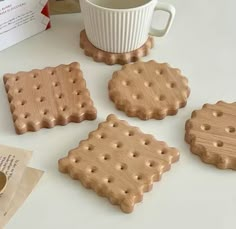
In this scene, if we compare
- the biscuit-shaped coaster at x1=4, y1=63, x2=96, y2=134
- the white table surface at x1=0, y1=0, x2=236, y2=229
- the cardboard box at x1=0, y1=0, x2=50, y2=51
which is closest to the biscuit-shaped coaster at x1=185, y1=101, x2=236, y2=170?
the white table surface at x1=0, y1=0, x2=236, y2=229

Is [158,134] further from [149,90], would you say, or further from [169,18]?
[169,18]

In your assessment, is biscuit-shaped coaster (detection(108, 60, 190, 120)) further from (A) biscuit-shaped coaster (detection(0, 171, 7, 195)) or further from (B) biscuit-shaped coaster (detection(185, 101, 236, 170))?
(A) biscuit-shaped coaster (detection(0, 171, 7, 195))

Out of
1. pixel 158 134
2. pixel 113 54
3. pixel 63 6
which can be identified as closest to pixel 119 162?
pixel 158 134

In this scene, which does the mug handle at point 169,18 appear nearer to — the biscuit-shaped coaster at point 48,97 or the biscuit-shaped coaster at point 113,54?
the biscuit-shaped coaster at point 113,54

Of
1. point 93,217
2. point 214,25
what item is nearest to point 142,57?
point 214,25

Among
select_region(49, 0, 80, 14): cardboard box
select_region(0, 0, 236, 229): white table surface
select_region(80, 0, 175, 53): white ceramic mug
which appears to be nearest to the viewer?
select_region(0, 0, 236, 229): white table surface
